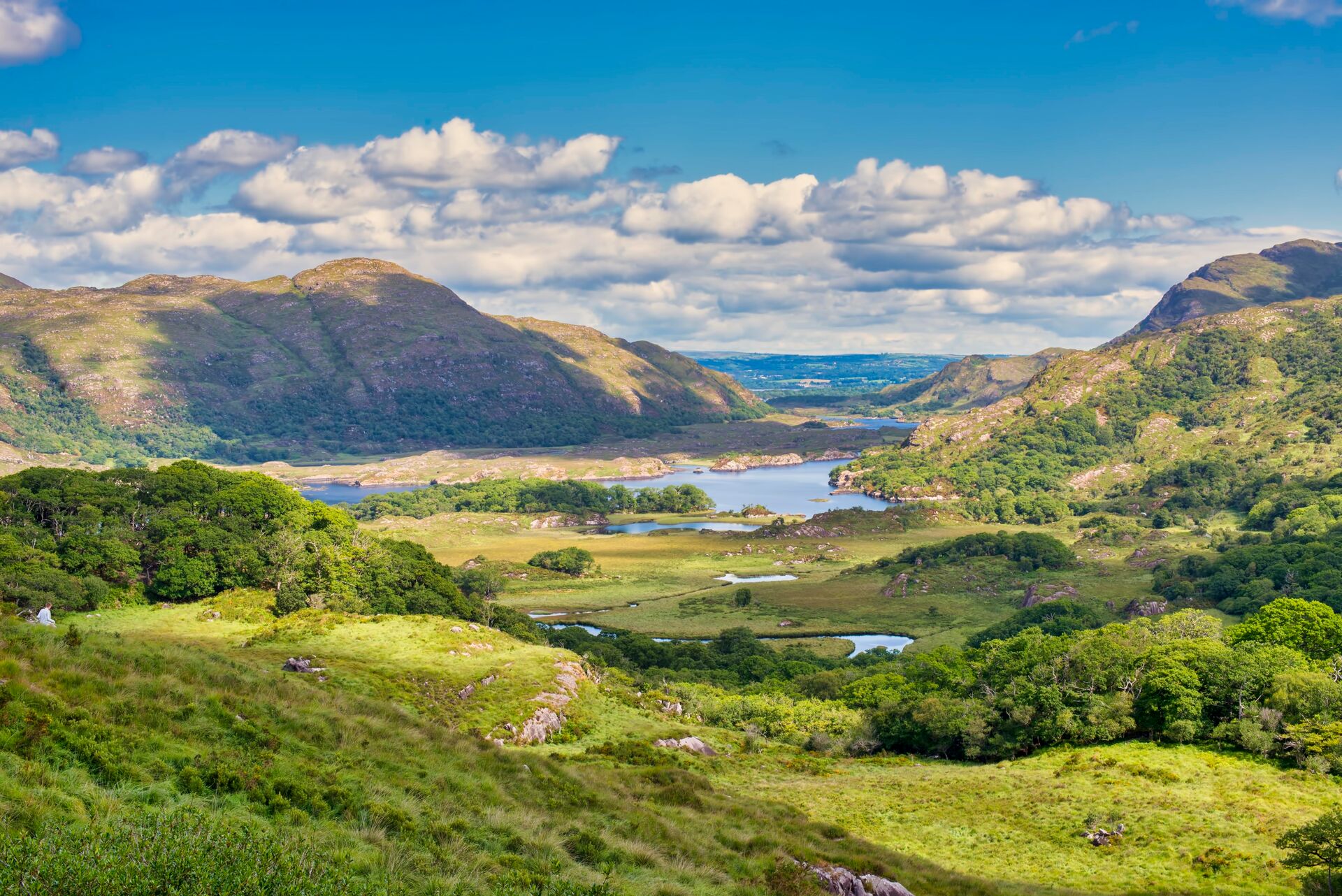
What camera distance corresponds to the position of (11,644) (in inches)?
1059

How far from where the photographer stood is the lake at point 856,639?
122875 mm

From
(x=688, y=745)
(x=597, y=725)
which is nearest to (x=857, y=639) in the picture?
(x=688, y=745)

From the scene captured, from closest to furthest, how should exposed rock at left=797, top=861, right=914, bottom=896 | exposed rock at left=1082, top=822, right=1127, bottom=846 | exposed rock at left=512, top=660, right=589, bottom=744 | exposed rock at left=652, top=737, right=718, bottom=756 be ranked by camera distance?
exposed rock at left=797, top=861, right=914, bottom=896, exposed rock at left=1082, top=822, right=1127, bottom=846, exposed rock at left=512, top=660, right=589, bottom=744, exposed rock at left=652, top=737, right=718, bottom=756

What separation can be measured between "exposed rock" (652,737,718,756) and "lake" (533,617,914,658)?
62.3 meters

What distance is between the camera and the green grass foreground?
57.7 ft

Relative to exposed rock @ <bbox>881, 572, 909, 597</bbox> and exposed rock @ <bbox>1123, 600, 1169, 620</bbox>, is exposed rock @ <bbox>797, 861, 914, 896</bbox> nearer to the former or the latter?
exposed rock @ <bbox>1123, 600, 1169, 620</bbox>

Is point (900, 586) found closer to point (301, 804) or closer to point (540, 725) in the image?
point (540, 725)

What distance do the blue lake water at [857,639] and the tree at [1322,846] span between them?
8589cm

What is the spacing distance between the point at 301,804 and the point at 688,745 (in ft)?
115

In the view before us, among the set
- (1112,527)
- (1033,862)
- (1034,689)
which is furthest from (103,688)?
(1112,527)

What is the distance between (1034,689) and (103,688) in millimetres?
53113

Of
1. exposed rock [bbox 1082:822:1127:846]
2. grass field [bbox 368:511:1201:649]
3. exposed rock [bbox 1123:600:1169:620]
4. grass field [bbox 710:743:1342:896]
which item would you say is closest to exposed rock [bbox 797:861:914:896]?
grass field [bbox 710:743:1342:896]

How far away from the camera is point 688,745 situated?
187ft

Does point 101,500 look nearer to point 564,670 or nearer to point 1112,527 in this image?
point 564,670
